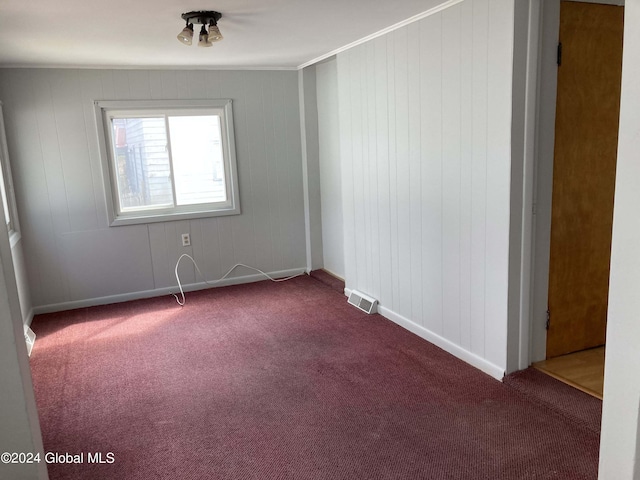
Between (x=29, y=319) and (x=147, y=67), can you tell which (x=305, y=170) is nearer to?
(x=147, y=67)

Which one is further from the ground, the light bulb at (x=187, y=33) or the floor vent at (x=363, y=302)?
the light bulb at (x=187, y=33)

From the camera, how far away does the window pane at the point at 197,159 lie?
15.6 ft

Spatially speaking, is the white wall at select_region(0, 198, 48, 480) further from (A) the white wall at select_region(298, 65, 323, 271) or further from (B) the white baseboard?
(A) the white wall at select_region(298, 65, 323, 271)

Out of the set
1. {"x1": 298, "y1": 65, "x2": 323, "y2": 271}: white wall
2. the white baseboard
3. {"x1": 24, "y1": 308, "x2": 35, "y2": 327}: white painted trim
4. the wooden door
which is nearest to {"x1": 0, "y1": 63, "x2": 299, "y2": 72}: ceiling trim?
{"x1": 298, "y1": 65, "x2": 323, "y2": 271}: white wall

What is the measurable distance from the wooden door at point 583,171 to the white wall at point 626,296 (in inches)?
54.7

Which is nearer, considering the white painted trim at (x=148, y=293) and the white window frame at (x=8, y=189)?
the white window frame at (x=8, y=189)

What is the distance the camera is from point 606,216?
2982mm

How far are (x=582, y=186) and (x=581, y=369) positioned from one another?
1.03 m

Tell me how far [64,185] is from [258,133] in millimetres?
1803

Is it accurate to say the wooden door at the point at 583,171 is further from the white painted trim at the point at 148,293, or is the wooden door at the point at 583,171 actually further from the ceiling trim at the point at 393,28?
the white painted trim at the point at 148,293

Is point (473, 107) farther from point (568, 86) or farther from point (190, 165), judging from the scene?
point (190, 165)

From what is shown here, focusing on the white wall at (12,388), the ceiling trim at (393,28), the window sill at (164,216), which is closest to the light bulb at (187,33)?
the ceiling trim at (393,28)

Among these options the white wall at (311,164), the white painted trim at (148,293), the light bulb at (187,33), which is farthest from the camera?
the white wall at (311,164)

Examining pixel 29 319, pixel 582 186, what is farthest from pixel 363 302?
pixel 29 319
